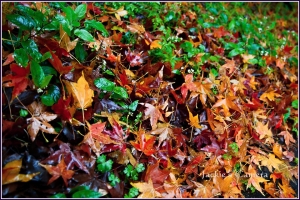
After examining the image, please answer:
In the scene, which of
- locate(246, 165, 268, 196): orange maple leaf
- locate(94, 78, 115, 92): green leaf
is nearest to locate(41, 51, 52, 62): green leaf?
locate(94, 78, 115, 92): green leaf

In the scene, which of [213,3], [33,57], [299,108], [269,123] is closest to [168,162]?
[33,57]

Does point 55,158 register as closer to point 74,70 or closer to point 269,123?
point 74,70

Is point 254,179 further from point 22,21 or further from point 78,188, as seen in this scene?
point 22,21

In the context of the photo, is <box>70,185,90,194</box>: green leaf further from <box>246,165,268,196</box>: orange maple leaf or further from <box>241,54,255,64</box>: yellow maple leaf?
<box>241,54,255,64</box>: yellow maple leaf

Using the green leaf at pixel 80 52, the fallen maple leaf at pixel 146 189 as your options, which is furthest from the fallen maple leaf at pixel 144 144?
the green leaf at pixel 80 52

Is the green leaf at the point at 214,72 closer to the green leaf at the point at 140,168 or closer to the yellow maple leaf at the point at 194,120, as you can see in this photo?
the yellow maple leaf at the point at 194,120

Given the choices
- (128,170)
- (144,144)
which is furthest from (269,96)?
(128,170)

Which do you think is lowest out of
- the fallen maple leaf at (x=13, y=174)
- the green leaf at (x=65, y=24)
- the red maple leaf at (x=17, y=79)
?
the fallen maple leaf at (x=13, y=174)
